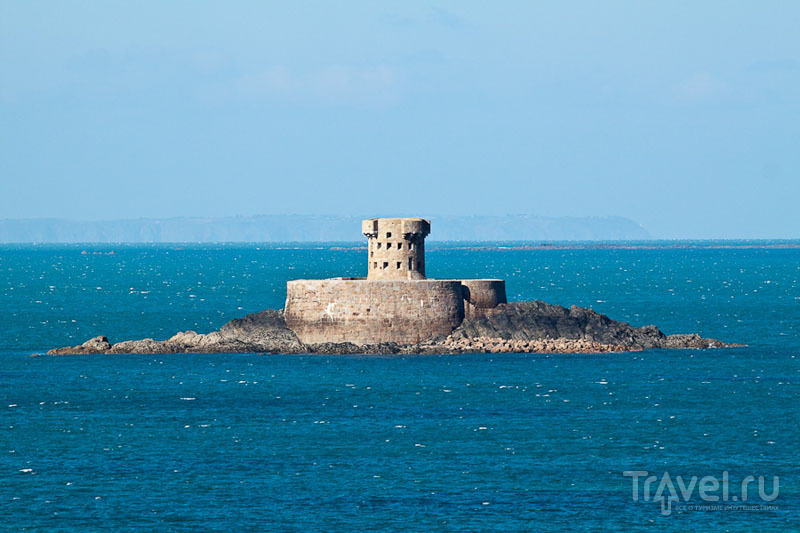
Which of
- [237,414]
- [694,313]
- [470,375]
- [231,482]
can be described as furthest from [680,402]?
[694,313]

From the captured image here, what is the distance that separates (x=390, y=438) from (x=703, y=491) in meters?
11.7

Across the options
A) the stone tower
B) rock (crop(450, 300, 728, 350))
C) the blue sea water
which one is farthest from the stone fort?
the blue sea water

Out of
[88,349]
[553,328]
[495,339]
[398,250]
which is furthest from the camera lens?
[88,349]

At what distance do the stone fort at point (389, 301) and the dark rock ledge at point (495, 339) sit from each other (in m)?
0.56

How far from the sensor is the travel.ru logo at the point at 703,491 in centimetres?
3541

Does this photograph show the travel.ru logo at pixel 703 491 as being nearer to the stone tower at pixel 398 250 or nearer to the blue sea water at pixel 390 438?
the blue sea water at pixel 390 438

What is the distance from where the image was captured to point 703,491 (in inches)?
1449

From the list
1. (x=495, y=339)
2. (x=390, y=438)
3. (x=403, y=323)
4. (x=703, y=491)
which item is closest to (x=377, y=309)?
(x=403, y=323)

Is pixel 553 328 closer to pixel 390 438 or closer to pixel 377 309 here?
pixel 377 309

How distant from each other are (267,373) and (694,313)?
45982mm

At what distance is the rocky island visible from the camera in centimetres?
6494

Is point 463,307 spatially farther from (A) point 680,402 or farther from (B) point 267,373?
(A) point 680,402

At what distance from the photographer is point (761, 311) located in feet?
320

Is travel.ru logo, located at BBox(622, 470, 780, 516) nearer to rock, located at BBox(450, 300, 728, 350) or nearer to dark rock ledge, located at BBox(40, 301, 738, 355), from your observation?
dark rock ledge, located at BBox(40, 301, 738, 355)
